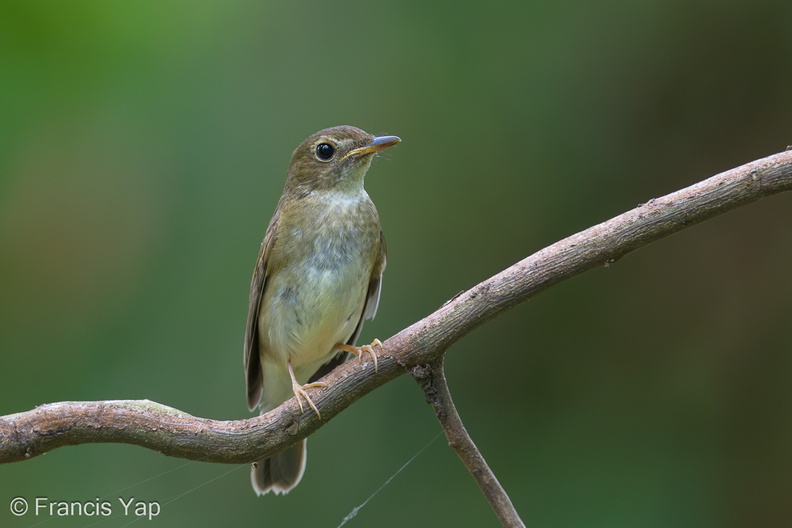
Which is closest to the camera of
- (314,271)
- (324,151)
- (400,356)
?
(400,356)

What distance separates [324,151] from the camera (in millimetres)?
3537

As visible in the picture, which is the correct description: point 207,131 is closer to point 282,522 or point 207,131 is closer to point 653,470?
point 282,522

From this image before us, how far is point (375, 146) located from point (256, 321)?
861mm

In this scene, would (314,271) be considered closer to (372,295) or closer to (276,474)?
(372,295)

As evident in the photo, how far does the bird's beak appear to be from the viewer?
10.9 ft

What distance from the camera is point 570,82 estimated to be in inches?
171

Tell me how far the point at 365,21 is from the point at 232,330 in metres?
1.82

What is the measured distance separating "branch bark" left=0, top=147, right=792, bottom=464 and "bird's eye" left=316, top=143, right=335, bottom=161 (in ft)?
4.02

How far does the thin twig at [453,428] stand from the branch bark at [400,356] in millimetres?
44

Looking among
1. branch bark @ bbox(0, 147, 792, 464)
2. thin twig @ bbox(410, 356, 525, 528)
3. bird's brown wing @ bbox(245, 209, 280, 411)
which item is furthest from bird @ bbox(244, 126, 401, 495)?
thin twig @ bbox(410, 356, 525, 528)

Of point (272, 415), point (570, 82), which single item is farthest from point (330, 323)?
point (570, 82)

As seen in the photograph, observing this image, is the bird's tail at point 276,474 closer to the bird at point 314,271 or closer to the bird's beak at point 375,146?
the bird at point 314,271

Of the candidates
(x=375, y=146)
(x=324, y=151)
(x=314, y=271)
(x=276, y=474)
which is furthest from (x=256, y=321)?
(x=375, y=146)

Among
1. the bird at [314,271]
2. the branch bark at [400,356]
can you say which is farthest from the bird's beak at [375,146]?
the branch bark at [400,356]
